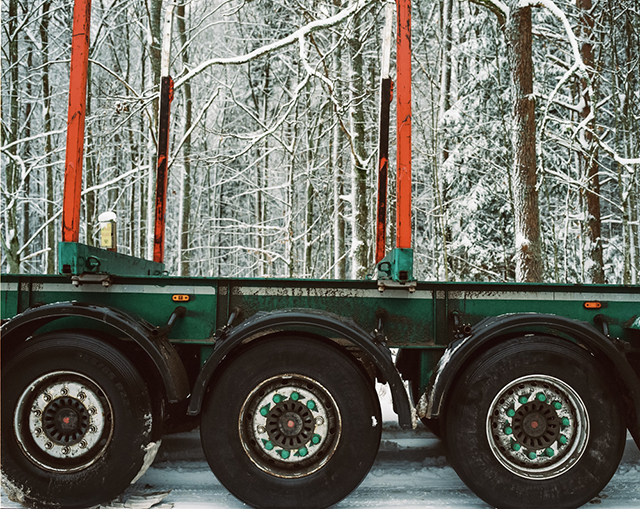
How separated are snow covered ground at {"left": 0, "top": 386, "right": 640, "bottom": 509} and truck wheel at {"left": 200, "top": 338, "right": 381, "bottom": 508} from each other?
0.32 metres

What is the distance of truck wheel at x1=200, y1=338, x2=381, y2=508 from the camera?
2.93 m

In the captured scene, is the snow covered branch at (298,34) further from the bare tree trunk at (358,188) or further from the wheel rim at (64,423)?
the wheel rim at (64,423)

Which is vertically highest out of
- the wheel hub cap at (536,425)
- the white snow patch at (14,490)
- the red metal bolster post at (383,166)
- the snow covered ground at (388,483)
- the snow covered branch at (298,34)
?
the snow covered branch at (298,34)

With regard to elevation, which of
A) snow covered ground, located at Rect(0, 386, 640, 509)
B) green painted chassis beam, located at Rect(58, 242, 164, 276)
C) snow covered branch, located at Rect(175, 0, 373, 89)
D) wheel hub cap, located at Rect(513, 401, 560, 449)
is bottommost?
snow covered ground, located at Rect(0, 386, 640, 509)

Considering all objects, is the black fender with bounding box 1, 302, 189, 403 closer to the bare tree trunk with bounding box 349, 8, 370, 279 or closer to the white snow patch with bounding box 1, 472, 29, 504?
the white snow patch with bounding box 1, 472, 29, 504

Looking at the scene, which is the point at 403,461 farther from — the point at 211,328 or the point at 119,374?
the point at 119,374

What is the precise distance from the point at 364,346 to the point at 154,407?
1.43 m

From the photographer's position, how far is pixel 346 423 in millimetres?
2951

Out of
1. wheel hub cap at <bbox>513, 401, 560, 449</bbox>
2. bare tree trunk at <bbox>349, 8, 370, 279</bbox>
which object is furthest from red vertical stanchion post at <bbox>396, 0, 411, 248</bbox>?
bare tree trunk at <bbox>349, 8, 370, 279</bbox>

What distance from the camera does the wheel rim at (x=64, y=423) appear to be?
117 inches

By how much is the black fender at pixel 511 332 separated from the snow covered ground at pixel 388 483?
0.65 m

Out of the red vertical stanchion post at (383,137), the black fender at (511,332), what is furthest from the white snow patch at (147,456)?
the red vertical stanchion post at (383,137)

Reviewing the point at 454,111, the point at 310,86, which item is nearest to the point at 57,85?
the point at 310,86

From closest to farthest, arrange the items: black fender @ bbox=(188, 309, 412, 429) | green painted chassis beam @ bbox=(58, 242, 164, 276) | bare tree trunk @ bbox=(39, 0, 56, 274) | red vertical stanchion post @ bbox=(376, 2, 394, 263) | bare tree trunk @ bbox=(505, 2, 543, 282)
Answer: black fender @ bbox=(188, 309, 412, 429), green painted chassis beam @ bbox=(58, 242, 164, 276), red vertical stanchion post @ bbox=(376, 2, 394, 263), bare tree trunk @ bbox=(505, 2, 543, 282), bare tree trunk @ bbox=(39, 0, 56, 274)
